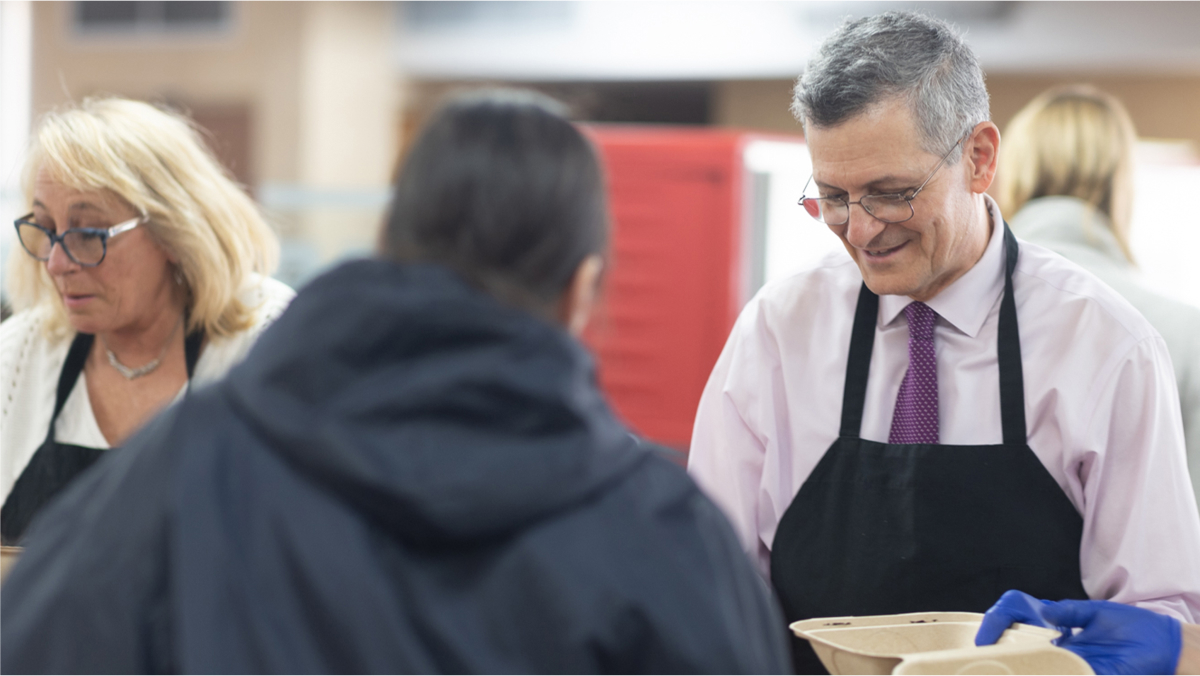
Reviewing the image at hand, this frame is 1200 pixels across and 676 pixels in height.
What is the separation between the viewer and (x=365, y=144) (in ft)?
31.3

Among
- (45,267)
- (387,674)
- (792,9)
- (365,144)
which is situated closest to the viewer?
(387,674)

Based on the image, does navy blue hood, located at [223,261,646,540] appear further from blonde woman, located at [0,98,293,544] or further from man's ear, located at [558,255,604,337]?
blonde woman, located at [0,98,293,544]

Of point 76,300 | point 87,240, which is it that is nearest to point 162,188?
point 87,240

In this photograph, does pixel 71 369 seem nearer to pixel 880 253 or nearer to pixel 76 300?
pixel 76 300

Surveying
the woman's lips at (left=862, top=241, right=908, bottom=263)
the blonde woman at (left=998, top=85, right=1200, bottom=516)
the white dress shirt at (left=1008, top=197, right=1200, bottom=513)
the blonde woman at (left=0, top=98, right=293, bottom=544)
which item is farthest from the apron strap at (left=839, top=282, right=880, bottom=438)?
the blonde woman at (left=0, top=98, right=293, bottom=544)

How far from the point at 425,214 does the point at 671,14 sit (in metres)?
7.50

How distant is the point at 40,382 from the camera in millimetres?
2072

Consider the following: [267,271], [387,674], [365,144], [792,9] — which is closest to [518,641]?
[387,674]

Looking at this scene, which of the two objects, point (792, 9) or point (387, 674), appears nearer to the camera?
point (387, 674)

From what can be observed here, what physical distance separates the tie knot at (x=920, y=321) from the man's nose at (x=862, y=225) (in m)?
0.17

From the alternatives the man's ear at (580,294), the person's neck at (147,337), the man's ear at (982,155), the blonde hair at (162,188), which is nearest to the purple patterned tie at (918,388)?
the man's ear at (982,155)

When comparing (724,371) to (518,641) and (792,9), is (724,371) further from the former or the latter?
(792,9)

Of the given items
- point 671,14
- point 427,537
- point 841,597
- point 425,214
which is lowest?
point 841,597

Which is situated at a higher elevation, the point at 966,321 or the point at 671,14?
the point at 671,14
